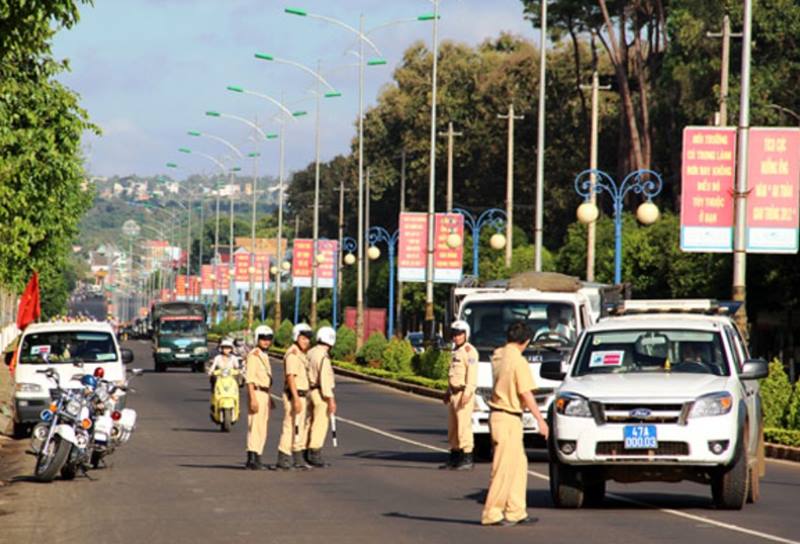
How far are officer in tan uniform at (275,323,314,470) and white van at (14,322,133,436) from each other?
627 centimetres

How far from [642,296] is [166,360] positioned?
59.6 feet

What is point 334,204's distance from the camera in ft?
466

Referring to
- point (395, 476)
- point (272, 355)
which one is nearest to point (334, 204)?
point (272, 355)

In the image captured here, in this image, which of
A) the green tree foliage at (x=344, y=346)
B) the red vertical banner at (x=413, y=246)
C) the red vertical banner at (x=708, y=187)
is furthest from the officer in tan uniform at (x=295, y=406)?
the green tree foliage at (x=344, y=346)

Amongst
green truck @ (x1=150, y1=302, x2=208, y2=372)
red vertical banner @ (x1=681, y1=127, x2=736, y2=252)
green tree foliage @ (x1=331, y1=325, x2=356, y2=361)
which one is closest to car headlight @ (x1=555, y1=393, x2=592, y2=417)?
red vertical banner @ (x1=681, y1=127, x2=736, y2=252)

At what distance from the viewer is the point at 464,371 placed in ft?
76.9

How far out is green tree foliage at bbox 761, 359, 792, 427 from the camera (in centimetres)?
2991

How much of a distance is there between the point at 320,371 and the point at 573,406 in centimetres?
662

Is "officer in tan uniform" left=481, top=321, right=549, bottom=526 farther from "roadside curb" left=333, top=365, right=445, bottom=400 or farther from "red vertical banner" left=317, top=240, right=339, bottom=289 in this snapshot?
"red vertical banner" left=317, top=240, right=339, bottom=289

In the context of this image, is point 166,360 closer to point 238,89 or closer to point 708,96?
point 238,89

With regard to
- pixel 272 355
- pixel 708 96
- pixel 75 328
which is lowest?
pixel 272 355

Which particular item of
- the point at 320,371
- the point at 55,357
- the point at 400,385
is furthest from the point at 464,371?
the point at 400,385

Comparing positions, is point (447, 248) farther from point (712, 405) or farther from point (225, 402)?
point (712, 405)

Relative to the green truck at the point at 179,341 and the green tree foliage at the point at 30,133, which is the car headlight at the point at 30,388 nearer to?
the green tree foliage at the point at 30,133
